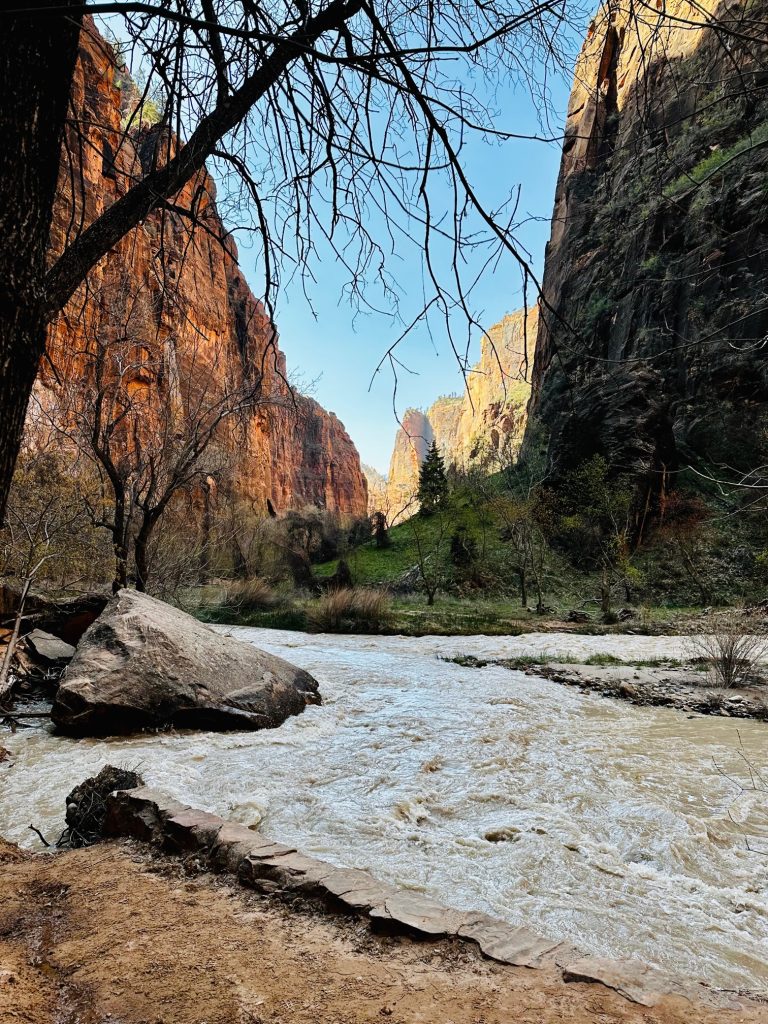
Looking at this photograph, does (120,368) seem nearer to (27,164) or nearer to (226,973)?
(27,164)

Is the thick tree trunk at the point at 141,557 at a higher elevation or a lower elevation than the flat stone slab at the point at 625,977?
higher

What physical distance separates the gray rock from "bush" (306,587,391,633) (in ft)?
30.4

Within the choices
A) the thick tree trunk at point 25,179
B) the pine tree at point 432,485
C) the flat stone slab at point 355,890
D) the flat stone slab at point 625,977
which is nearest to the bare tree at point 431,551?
the pine tree at point 432,485

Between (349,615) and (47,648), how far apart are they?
10065 millimetres

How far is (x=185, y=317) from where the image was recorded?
8.24 ft

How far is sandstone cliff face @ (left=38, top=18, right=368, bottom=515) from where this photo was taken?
2322 millimetres

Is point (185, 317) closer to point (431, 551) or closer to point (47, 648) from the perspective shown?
point (47, 648)

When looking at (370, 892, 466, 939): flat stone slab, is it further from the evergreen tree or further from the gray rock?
the evergreen tree

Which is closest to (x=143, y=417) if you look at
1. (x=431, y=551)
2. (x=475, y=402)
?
(x=475, y=402)

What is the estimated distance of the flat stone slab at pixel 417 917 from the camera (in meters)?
1.83

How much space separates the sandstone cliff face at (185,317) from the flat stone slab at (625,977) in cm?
226

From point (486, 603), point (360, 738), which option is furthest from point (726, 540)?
point (360, 738)

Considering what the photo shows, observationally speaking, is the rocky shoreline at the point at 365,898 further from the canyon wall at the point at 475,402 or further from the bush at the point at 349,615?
the bush at the point at 349,615

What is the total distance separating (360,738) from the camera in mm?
5359
